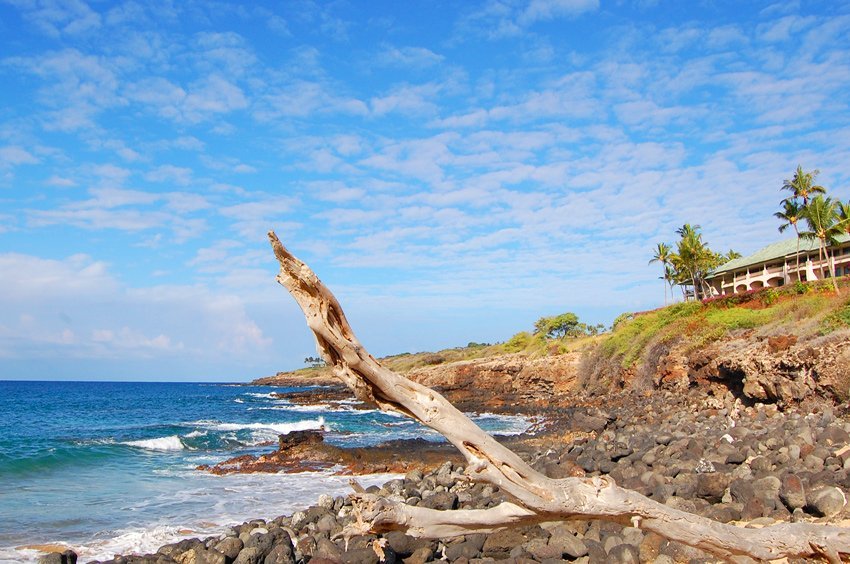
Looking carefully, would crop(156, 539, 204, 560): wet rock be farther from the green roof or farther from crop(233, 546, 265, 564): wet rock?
the green roof

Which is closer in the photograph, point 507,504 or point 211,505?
point 507,504

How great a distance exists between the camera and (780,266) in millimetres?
48438

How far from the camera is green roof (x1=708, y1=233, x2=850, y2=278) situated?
45125 millimetres

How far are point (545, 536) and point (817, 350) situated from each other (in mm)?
13742

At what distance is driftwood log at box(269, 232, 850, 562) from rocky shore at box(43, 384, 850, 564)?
1.47 feet

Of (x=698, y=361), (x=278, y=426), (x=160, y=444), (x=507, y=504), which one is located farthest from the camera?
(x=278, y=426)

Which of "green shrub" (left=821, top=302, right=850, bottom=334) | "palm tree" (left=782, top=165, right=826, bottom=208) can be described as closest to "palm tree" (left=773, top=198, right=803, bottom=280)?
"palm tree" (left=782, top=165, right=826, bottom=208)

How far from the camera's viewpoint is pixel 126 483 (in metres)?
16.8

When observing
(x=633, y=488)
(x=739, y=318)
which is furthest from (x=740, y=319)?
(x=633, y=488)

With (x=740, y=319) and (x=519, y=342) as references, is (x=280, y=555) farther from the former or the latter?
(x=519, y=342)

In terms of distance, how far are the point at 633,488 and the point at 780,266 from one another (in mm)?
46774

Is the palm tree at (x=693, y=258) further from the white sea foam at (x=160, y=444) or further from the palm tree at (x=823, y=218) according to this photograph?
the white sea foam at (x=160, y=444)

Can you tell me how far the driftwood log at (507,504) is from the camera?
15.1 feet

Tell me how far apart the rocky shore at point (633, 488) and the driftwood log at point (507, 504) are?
1.47 ft
